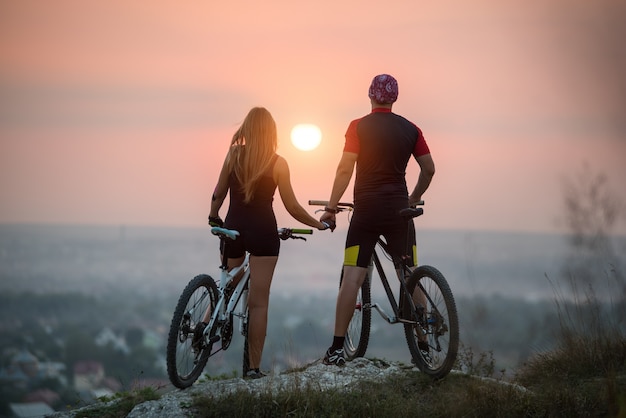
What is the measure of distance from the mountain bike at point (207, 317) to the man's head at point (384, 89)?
1302 millimetres

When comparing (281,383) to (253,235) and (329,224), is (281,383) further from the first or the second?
(329,224)

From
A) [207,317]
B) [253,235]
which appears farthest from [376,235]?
[207,317]

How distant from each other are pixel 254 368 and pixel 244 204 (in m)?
1.47

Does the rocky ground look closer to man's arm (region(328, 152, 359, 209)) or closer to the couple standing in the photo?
the couple standing

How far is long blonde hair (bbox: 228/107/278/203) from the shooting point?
7.41m

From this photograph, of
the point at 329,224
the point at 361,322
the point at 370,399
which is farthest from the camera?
the point at 361,322

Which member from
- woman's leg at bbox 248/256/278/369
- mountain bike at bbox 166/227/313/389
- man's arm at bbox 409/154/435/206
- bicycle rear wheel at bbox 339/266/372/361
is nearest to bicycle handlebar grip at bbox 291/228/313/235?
mountain bike at bbox 166/227/313/389

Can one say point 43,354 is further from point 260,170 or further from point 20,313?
point 260,170

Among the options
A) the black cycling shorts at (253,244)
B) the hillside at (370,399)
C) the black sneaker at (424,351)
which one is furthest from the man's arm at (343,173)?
the hillside at (370,399)

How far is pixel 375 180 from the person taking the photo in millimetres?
7500

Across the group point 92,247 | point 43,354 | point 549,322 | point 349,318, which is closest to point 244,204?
point 349,318

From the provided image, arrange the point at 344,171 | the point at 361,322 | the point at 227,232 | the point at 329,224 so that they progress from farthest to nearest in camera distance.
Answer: the point at 361,322 → the point at 329,224 → the point at 344,171 → the point at 227,232

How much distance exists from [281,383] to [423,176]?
2.26 m

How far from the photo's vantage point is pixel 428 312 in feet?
23.9
